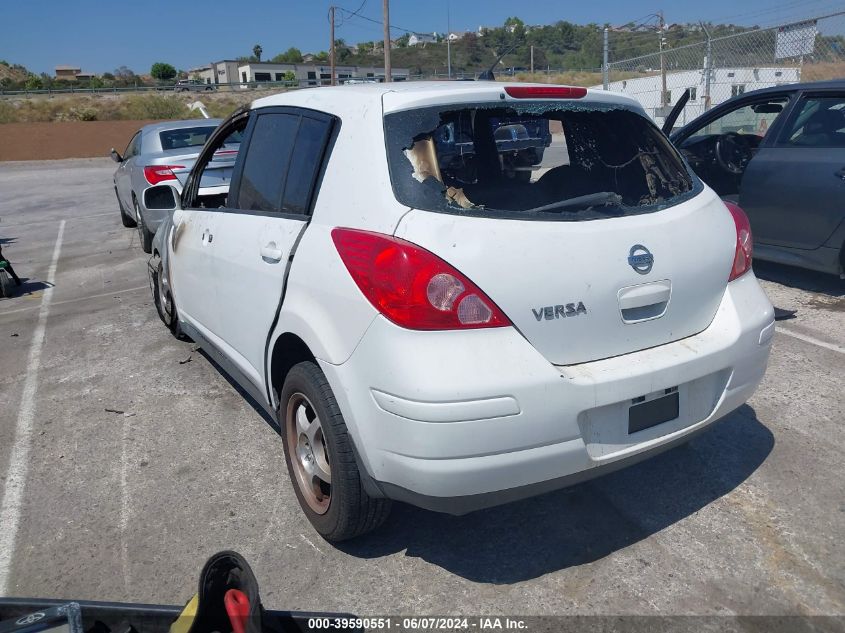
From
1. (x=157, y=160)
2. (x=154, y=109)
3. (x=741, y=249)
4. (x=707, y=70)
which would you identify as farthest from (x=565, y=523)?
(x=154, y=109)

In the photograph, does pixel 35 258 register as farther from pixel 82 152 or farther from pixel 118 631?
pixel 82 152

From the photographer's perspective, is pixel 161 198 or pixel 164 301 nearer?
pixel 161 198

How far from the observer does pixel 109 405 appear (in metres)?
4.76

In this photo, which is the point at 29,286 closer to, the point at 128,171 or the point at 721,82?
the point at 128,171

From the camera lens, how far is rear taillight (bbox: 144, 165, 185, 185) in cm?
940

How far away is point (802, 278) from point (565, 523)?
4.87 meters

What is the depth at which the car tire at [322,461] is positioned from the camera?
2754 mm

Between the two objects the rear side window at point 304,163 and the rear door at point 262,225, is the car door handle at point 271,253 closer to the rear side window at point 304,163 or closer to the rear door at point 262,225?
the rear door at point 262,225

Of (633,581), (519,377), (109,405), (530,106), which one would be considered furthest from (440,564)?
(109,405)

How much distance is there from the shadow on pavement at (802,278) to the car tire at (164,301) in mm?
5226

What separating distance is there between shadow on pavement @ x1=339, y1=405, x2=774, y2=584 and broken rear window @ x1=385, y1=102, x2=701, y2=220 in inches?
41.9

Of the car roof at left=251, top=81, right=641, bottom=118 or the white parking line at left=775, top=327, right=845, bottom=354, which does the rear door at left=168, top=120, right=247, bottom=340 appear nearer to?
the car roof at left=251, top=81, right=641, bottom=118

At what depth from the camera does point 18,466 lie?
3994mm

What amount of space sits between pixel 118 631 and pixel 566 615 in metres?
1.46
